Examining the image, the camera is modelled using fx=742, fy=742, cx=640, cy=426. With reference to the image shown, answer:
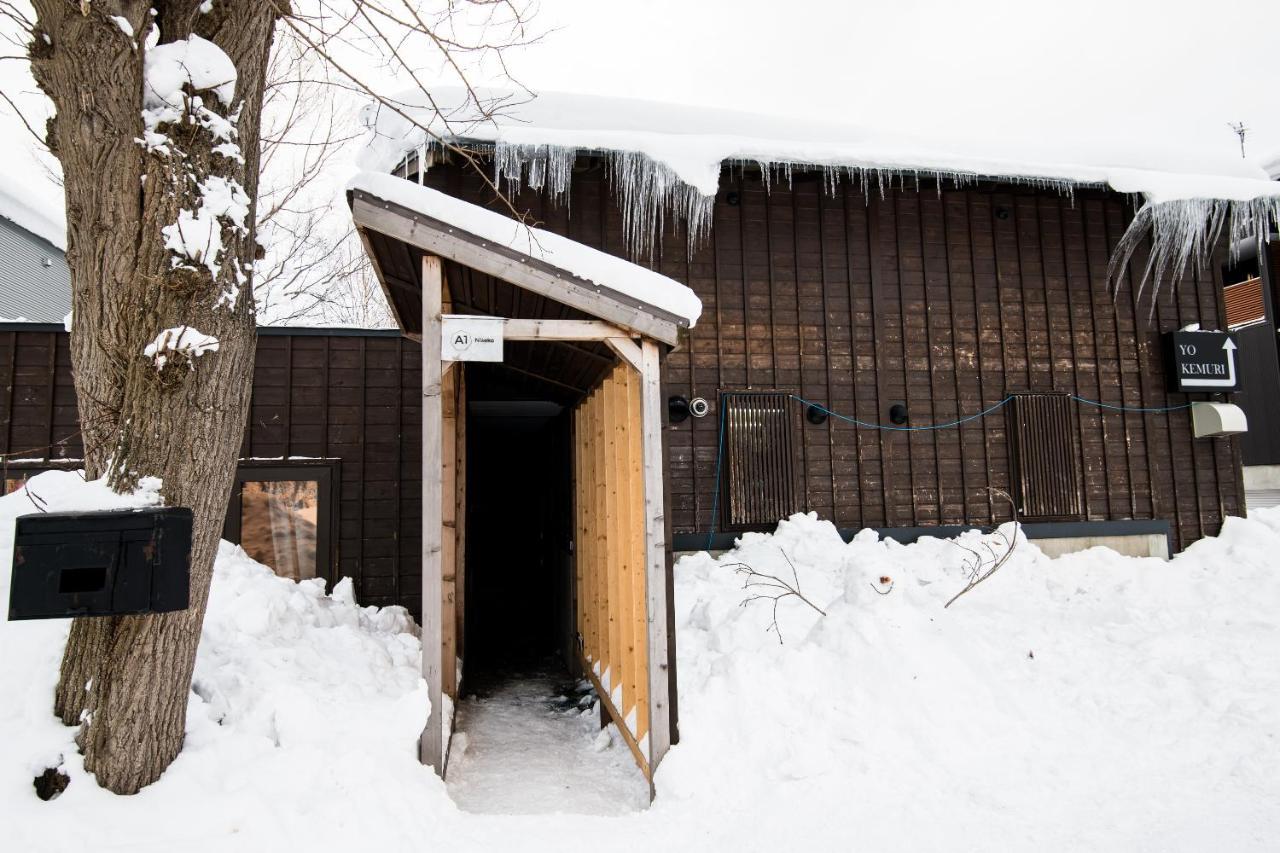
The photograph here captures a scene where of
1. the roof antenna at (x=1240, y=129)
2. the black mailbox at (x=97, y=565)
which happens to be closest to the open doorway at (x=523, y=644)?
the black mailbox at (x=97, y=565)

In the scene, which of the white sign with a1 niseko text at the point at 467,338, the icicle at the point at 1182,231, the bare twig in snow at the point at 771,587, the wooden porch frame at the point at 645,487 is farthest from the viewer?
the icicle at the point at 1182,231

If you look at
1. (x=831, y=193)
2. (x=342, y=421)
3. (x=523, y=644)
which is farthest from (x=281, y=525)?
(x=831, y=193)

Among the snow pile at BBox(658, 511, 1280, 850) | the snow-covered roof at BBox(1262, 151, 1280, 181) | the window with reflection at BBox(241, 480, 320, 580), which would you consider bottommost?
the snow pile at BBox(658, 511, 1280, 850)

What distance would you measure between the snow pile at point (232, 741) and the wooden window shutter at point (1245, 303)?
44.7 ft

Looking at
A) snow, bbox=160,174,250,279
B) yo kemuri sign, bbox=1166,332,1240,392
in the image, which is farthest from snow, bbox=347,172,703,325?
yo kemuri sign, bbox=1166,332,1240,392

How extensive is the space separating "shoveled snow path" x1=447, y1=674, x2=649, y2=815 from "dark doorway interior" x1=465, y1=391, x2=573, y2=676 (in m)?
0.88

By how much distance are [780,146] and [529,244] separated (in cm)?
436

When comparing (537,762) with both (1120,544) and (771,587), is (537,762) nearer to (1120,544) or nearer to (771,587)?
(771,587)

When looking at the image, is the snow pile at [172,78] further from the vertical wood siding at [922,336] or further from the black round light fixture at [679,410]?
the black round light fixture at [679,410]

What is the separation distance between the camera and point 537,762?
175 inches

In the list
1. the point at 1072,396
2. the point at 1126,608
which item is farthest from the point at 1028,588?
the point at 1072,396

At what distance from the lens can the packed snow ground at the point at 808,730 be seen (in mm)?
2949

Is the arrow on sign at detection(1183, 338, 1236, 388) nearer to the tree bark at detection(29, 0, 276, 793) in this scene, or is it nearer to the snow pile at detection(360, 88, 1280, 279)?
the snow pile at detection(360, 88, 1280, 279)

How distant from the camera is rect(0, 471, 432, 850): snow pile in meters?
2.70
